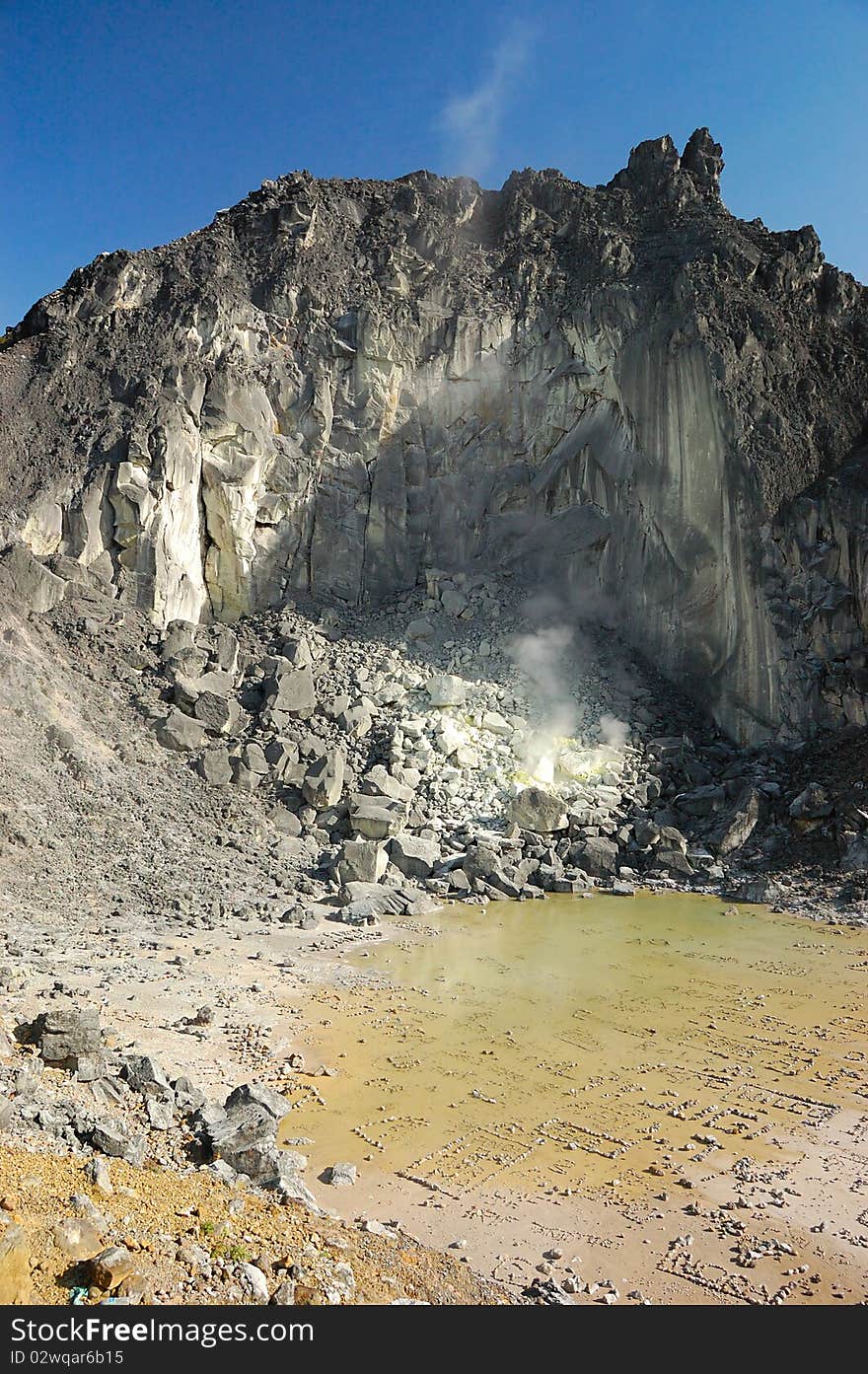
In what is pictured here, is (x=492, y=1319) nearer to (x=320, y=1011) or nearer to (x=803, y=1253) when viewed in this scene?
(x=803, y=1253)

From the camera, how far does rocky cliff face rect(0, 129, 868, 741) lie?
2388cm

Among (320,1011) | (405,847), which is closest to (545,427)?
(405,847)

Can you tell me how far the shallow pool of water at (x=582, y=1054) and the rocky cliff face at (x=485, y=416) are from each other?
42.2ft

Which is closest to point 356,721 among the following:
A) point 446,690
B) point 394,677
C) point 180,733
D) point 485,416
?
point 394,677

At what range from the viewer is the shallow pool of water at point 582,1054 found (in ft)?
22.5

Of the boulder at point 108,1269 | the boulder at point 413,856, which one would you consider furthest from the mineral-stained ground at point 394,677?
the boulder at point 413,856

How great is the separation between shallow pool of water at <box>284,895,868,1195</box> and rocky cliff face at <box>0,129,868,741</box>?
12857 mm

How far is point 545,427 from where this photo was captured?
29.8 meters

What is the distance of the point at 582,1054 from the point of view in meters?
8.97

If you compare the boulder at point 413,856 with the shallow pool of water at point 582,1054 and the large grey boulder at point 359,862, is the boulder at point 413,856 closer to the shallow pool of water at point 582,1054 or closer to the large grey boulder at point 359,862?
the large grey boulder at point 359,862

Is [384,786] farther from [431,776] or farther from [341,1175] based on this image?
[341,1175]

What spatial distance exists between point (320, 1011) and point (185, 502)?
719 inches

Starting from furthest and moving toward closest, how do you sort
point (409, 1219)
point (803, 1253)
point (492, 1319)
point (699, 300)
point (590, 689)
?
point (699, 300) < point (590, 689) < point (409, 1219) < point (803, 1253) < point (492, 1319)

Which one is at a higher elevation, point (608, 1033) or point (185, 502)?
point (185, 502)
